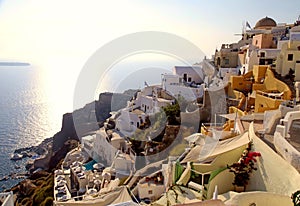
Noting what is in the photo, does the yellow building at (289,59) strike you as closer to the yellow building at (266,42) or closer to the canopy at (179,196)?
the yellow building at (266,42)

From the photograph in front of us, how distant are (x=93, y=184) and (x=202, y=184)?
30.2 feet

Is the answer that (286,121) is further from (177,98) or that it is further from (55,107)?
(55,107)

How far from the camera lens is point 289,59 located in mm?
14891

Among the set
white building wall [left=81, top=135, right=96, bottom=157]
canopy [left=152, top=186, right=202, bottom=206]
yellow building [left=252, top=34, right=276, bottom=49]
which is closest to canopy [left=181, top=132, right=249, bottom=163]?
canopy [left=152, top=186, right=202, bottom=206]

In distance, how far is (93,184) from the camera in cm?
1516

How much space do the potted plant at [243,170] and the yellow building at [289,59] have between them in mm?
9134

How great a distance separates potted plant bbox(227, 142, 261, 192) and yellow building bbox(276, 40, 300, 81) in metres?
9.13

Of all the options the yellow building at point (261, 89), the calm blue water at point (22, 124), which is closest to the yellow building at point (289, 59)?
the yellow building at point (261, 89)

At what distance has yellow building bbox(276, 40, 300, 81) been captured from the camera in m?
14.7

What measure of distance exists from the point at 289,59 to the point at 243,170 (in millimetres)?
9920

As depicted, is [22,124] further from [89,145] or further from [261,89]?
[261,89]

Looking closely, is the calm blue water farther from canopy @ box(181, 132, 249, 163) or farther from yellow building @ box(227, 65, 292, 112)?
canopy @ box(181, 132, 249, 163)

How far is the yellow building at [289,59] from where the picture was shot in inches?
580

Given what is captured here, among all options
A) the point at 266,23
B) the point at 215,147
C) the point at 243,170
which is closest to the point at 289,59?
A: the point at 215,147
